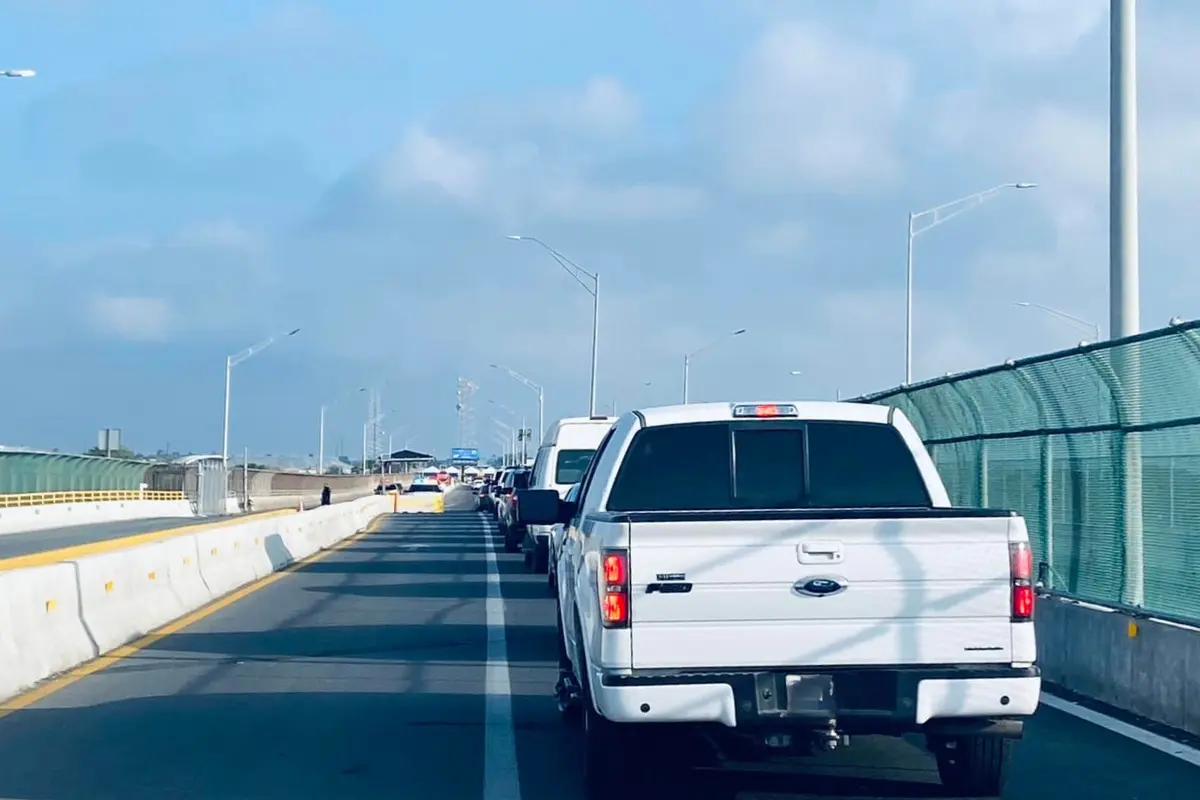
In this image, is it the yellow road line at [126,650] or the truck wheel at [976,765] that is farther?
the yellow road line at [126,650]

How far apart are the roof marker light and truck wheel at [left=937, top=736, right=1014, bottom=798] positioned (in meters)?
2.08

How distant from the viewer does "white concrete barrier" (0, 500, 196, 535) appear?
169 ft

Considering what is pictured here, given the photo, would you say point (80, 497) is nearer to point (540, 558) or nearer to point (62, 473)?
point (62, 473)

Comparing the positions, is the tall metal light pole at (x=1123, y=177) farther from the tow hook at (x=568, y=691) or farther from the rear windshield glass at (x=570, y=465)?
the rear windshield glass at (x=570, y=465)

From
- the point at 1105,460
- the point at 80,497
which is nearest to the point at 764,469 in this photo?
the point at 1105,460

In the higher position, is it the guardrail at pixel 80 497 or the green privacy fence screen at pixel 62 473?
the green privacy fence screen at pixel 62 473

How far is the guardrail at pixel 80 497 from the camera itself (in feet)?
183

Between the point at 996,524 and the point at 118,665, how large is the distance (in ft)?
29.8

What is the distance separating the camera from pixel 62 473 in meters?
64.5

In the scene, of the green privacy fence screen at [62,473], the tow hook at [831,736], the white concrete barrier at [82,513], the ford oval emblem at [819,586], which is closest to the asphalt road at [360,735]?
the tow hook at [831,736]

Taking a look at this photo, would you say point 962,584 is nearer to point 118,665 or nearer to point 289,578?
point 118,665

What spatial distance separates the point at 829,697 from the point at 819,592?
19.2 inches

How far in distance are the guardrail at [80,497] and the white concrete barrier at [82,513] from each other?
68cm

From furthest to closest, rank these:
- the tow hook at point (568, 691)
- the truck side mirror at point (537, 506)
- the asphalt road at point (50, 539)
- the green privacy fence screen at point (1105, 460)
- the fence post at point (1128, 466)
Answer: the asphalt road at point (50, 539) → the fence post at point (1128, 466) → the green privacy fence screen at point (1105, 460) → the truck side mirror at point (537, 506) → the tow hook at point (568, 691)
